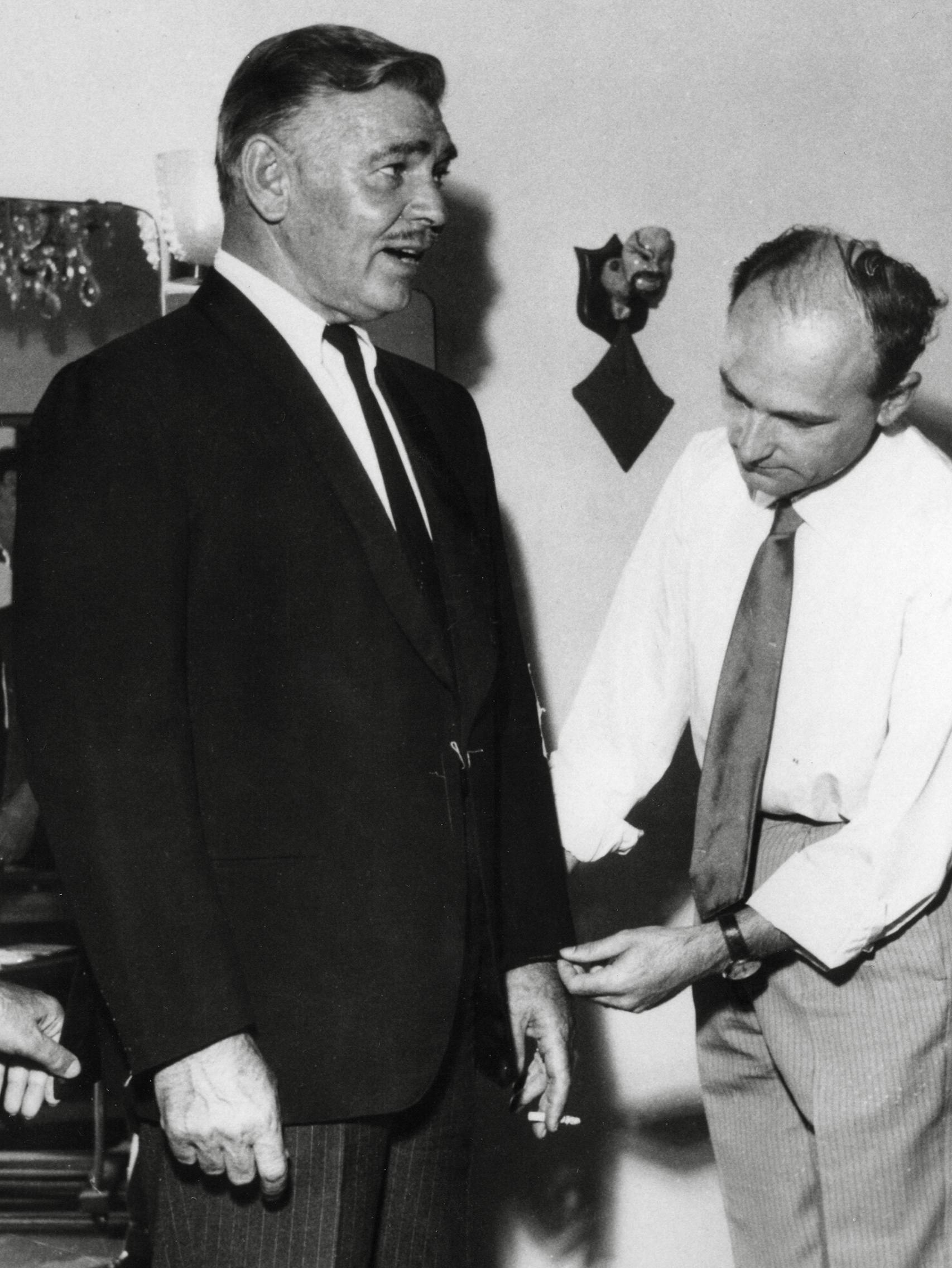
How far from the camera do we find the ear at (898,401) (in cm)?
180

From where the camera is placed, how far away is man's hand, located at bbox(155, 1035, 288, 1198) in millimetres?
1367

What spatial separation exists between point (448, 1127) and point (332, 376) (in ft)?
2.88

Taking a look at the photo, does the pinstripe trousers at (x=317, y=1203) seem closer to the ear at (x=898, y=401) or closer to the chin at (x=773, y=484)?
the chin at (x=773, y=484)

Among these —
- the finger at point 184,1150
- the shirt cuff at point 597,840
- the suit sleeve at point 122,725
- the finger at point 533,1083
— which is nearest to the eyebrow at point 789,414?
the shirt cuff at point 597,840

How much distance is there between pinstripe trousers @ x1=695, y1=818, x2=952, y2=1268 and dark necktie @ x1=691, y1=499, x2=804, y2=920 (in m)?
0.07

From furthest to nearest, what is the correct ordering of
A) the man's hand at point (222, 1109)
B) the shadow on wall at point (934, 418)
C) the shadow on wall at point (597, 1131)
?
the shadow on wall at point (934, 418) < the shadow on wall at point (597, 1131) < the man's hand at point (222, 1109)

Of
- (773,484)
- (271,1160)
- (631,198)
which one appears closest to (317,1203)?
(271,1160)

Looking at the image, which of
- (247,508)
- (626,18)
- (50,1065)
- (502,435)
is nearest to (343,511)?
(247,508)

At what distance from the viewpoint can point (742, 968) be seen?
185 centimetres

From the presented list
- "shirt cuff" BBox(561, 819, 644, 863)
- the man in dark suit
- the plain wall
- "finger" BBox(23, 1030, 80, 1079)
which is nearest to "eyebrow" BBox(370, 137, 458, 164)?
the man in dark suit

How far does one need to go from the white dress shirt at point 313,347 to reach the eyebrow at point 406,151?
186mm

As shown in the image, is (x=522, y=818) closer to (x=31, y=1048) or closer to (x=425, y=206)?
(x=31, y=1048)

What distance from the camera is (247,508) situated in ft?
4.90

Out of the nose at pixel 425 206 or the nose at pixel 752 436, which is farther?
the nose at pixel 752 436
